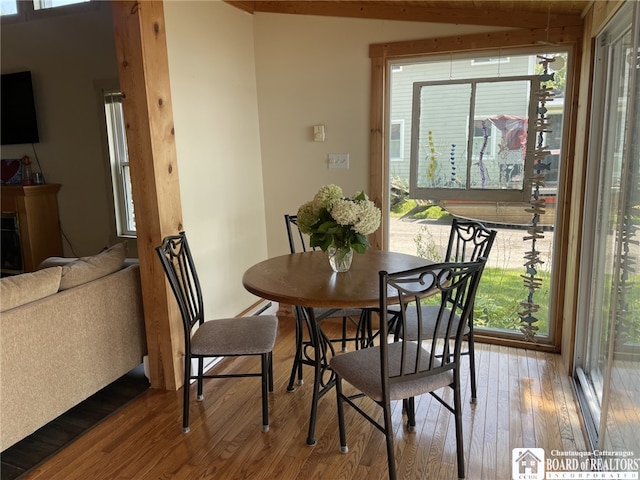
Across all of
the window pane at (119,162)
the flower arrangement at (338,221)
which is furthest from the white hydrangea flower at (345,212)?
the window pane at (119,162)

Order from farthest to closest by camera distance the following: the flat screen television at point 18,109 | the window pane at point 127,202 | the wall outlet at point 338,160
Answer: the flat screen television at point 18,109, the window pane at point 127,202, the wall outlet at point 338,160

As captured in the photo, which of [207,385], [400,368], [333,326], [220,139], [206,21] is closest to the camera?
[400,368]

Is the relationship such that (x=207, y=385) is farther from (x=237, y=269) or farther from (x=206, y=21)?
(x=206, y=21)

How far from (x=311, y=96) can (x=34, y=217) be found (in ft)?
10.7

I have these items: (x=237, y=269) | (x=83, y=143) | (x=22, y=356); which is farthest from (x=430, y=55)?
(x=83, y=143)

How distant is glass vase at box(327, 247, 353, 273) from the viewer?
2.38 metres

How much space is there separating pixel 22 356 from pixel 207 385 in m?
1.10

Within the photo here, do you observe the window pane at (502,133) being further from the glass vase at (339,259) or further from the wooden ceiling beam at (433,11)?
the glass vase at (339,259)

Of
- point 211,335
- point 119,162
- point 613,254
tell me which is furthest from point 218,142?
point 613,254

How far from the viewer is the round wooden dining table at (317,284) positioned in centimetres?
201

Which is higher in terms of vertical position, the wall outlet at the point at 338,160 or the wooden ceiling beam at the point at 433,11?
the wooden ceiling beam at the point at 433,11

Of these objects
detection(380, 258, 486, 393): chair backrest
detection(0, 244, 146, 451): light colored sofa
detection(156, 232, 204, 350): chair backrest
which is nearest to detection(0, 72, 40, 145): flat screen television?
detection(0, 244, 146, 451): light colored sofa

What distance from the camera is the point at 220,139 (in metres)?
3.37

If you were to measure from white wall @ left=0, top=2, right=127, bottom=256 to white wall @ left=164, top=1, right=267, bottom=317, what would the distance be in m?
1.72
